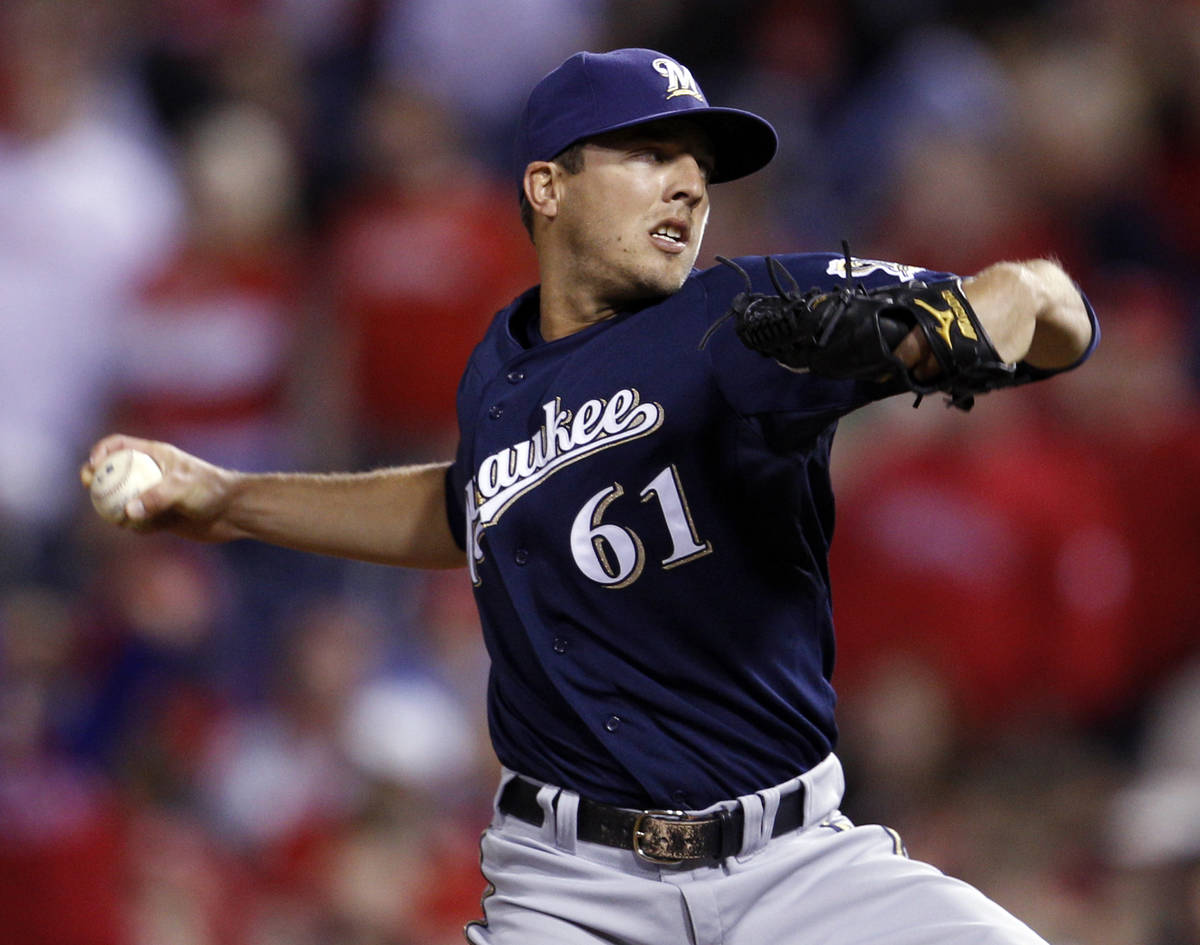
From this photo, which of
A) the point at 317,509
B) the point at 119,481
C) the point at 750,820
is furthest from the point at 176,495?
the point at 750,820

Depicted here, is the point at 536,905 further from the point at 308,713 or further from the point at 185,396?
the point at 185,396

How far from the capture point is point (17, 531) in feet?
21.2

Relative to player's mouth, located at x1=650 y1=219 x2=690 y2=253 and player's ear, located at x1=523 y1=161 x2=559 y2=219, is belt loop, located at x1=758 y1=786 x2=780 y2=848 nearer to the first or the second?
player's mouth, located at x1=650 y1=219 x2=690 y2=253

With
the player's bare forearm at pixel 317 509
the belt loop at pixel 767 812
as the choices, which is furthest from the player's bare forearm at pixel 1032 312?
the player's bare forearm at pixel 317 509

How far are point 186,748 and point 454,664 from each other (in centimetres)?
95

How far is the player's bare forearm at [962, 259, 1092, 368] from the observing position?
2.39m

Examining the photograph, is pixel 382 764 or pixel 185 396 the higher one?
pixel 185 396

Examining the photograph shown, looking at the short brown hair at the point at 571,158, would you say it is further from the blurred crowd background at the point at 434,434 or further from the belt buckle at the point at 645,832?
the blurred crowd background at the point at 434,434

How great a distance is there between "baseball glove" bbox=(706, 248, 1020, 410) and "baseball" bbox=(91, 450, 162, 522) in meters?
1.49

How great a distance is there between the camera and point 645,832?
2.82 metres

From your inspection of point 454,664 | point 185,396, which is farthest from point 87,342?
point 454,664

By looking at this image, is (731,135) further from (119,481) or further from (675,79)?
(119,481)

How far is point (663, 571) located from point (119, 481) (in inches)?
46.0

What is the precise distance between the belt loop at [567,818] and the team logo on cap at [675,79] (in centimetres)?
119
